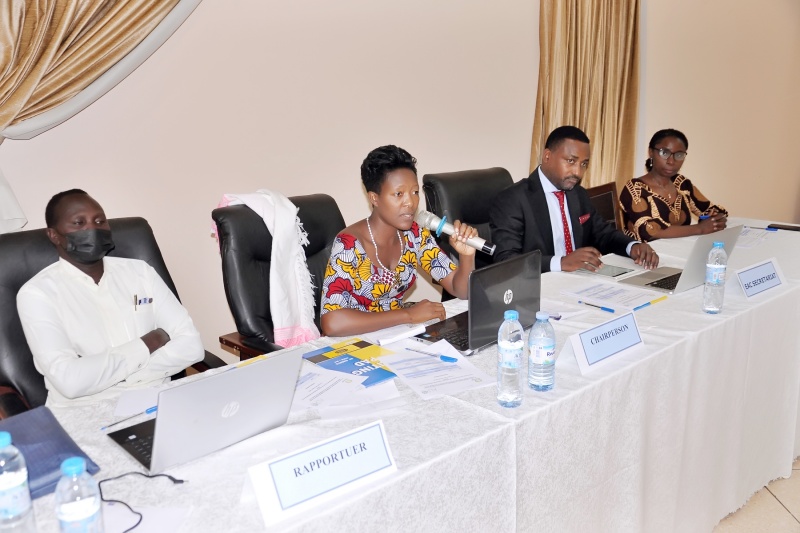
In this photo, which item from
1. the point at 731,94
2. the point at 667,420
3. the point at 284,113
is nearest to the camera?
the point at 667,420

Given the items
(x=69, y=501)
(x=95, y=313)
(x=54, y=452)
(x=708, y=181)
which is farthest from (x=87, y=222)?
(x=708, y=181)

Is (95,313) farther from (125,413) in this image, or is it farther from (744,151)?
(744,151)

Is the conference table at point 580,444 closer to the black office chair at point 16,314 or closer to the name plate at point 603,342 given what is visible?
the name plate at point 603,342

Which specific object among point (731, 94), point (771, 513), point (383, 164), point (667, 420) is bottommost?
point (771, 513)

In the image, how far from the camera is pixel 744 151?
20.1 feet

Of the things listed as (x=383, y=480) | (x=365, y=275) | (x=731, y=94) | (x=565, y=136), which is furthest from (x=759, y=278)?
(x=731, y=94)

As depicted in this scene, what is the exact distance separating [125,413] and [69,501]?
53 cm

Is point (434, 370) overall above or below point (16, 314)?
below

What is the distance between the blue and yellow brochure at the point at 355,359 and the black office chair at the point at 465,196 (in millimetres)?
1122

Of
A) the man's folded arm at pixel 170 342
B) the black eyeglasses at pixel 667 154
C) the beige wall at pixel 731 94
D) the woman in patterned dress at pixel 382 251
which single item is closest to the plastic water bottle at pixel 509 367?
the woman in patterned dress at pixel 382 251

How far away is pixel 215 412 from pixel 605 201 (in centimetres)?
283

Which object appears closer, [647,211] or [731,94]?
[647,211]

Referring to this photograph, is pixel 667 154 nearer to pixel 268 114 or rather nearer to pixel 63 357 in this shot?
pixel 268 114

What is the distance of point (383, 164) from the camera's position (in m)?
2.23
